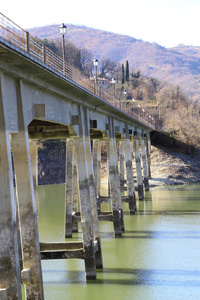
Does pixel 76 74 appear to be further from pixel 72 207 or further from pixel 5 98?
pixel 72 207

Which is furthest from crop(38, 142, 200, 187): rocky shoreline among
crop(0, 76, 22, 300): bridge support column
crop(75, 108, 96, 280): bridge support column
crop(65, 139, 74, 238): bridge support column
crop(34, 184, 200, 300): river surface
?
crop(0, 76, 22, 300): bridge support column

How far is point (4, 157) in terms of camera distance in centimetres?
1055

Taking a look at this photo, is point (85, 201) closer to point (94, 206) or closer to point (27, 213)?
point (94, 206)

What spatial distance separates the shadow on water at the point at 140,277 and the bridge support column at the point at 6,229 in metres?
5.78

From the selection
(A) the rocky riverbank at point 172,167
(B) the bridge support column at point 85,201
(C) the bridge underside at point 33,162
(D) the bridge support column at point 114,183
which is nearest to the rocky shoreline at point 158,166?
(A) the rocky riverbank at point 172,167

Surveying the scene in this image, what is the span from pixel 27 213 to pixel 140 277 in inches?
240

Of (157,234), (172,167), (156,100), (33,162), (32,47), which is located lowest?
(157,234)

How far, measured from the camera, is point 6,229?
10.3 metres

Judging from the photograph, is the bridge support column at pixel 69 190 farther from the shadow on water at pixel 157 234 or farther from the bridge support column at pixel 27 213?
the bridge support column at pixel 27 213

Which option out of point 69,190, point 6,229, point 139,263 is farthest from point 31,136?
point 6,229

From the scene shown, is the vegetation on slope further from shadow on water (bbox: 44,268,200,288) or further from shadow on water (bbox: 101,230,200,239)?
shadow on water (bbox: 44,268,200,288)

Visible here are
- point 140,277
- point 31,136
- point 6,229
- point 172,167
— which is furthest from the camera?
point 172,167

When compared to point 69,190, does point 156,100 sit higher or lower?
higher

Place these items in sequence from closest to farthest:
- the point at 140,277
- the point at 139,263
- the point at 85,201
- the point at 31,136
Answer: the point at 140,277, the point at 85,201, the point at 139,263, the point at 31,136
